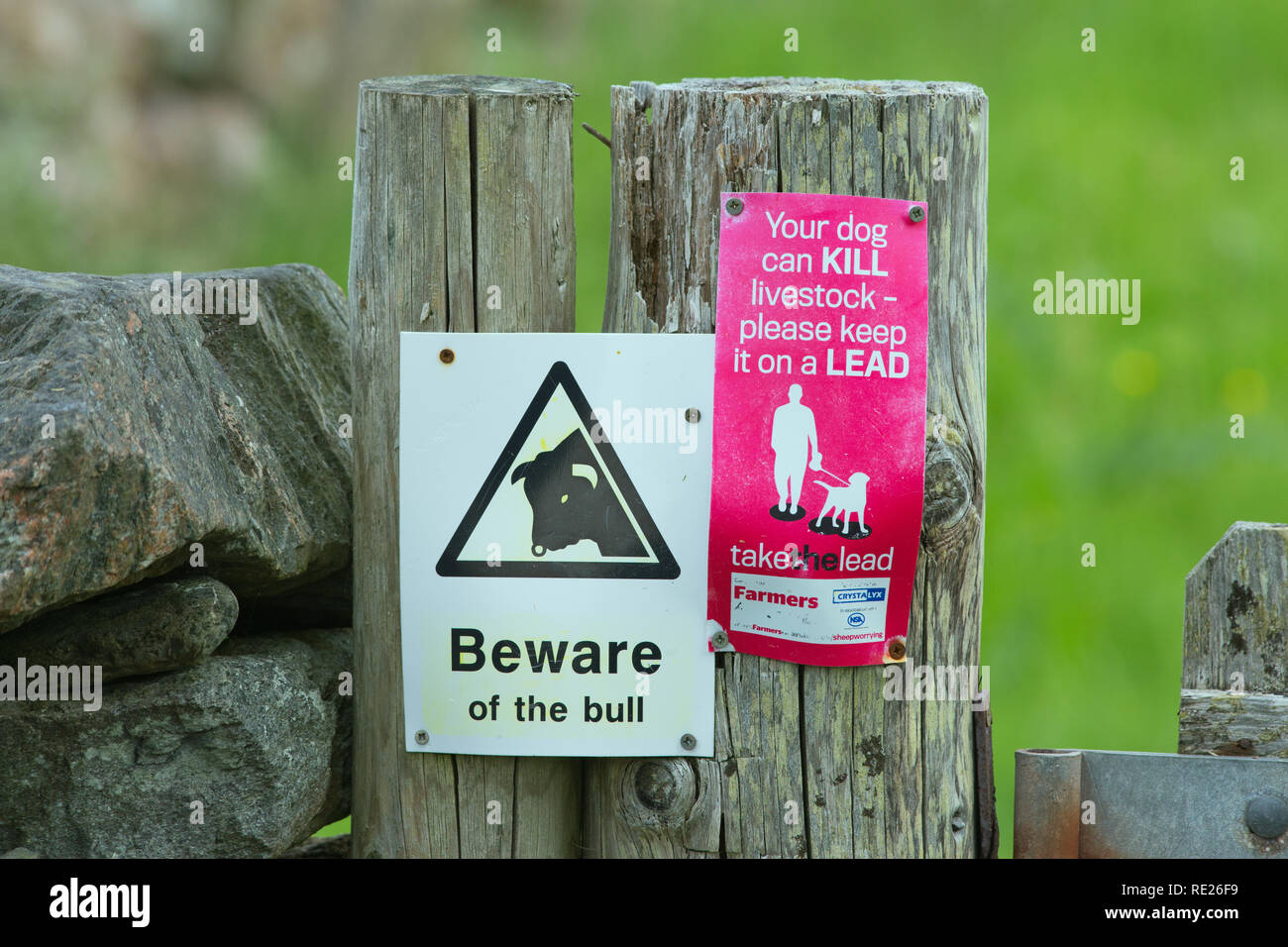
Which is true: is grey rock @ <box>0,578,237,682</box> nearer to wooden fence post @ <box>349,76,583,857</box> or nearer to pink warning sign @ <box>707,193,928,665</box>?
wooden fence post @ <box>349,76,583,857</box>

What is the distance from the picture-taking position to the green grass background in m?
6.32

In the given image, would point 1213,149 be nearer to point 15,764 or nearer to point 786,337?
point 786,337

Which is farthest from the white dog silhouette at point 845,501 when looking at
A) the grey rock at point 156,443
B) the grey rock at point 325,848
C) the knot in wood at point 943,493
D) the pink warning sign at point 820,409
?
the grey rock at point 325,848

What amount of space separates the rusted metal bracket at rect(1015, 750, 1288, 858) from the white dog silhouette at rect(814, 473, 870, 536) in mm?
601

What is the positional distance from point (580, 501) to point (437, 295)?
0.49m

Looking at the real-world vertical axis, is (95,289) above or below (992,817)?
above

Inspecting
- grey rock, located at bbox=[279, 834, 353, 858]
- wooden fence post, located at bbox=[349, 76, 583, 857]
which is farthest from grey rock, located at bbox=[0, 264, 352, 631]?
grey rock, located at bbox=[279, 834, 353, 858]

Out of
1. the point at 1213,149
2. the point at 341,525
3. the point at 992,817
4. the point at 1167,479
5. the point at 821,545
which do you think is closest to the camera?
the point at 821,545

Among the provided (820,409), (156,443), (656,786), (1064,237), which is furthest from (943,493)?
(1064,237)

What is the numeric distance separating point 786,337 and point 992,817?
104 centimetres

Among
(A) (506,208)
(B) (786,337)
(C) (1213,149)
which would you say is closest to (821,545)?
(B) (786,337)

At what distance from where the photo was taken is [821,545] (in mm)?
2414

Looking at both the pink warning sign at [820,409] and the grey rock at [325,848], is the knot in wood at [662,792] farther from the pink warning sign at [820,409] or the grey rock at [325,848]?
the grey rock at [325,848]

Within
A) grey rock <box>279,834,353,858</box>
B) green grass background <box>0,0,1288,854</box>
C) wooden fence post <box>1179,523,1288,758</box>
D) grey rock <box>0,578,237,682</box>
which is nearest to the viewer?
grey rock <box>0,578,237,682</box>
